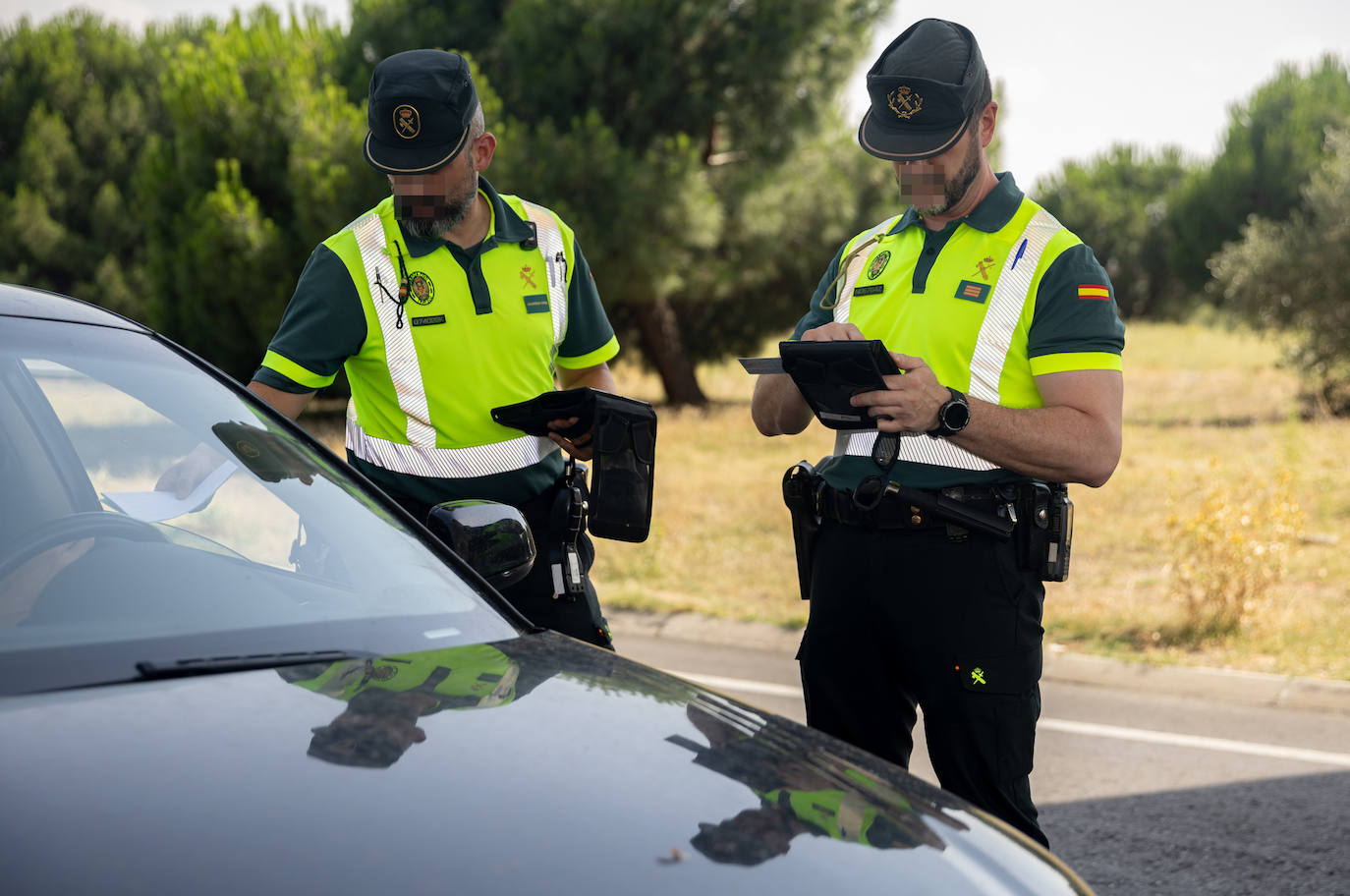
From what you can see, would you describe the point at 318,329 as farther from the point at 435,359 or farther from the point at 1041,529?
the point at 1041,529

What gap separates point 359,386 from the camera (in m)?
3.17

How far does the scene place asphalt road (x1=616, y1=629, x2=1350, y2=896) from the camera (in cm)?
364

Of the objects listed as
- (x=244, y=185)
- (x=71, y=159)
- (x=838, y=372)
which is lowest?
(x=838, y=372)

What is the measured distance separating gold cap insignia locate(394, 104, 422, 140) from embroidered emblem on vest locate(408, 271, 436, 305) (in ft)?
1.13


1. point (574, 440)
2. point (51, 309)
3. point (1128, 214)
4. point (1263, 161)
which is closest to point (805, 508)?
point (574, 440)

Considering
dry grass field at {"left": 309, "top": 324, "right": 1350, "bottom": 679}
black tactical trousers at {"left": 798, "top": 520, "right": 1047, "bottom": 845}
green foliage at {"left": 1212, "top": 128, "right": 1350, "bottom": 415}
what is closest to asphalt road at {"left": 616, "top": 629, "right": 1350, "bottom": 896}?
dry grass field at {"left": 309, "top": 324, "right": 1350, "bottom": 679}

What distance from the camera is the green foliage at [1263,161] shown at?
37.3 metres

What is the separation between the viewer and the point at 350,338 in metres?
3.07

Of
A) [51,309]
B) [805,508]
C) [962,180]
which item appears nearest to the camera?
[51,309]

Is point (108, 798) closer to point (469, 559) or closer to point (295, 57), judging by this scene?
point (469, 559)

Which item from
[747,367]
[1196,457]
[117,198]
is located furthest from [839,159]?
[747,367]

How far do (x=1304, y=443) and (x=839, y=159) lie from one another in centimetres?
949

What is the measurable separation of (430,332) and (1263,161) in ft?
136

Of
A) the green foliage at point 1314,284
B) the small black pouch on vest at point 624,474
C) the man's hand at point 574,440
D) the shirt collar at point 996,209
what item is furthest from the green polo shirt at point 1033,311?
the green foliage at point 1314,284
